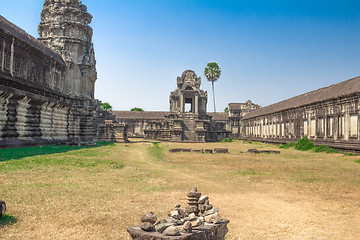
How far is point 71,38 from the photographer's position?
32.1 m

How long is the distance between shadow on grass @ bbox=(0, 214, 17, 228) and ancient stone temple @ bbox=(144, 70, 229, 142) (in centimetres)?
3803

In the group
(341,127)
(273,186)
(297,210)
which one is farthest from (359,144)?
(297,210)

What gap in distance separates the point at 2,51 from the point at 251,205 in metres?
19.6

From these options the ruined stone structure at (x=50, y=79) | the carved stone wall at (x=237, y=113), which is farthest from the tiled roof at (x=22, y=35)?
the carved stone wall at (x=237, y=113)

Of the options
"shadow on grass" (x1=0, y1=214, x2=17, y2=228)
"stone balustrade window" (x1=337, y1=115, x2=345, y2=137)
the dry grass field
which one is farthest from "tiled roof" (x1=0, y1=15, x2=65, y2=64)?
"stone balustrade window" (x1=337, y1=115, x2=345, y2=137)

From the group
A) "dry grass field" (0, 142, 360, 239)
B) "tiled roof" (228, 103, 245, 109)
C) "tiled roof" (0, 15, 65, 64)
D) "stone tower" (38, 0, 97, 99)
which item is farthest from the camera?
"tiled roof" (228, 103, 245, 109)

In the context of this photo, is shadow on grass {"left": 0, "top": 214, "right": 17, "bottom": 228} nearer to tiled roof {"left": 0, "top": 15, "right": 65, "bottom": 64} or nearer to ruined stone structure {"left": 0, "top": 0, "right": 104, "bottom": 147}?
ruined stone structure {"left": 0, "top": 0, "right": 104, "bottom": 147}

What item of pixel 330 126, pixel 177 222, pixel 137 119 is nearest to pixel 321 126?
pixel 330 126

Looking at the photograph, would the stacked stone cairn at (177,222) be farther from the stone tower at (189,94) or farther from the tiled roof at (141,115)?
the tiled roof at (141,115)

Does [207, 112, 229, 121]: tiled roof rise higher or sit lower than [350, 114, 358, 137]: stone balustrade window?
higher

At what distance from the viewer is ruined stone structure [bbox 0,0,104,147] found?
738 inches

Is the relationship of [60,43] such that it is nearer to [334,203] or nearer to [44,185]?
[44,185]

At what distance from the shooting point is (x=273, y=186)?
8.81m

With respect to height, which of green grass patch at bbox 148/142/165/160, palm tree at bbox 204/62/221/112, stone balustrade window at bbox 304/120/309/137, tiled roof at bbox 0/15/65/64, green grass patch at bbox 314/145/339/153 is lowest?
green grass patch at bbox 148/142/165/160
